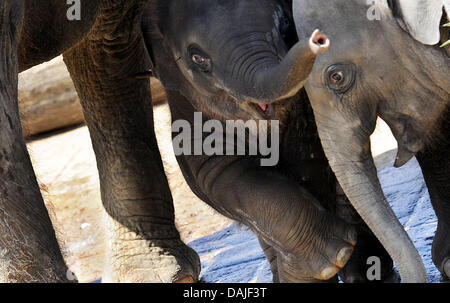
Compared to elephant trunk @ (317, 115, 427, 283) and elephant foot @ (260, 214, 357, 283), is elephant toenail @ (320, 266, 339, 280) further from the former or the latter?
elephant trunk @ (317, 115, 427, 283)

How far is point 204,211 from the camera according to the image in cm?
555

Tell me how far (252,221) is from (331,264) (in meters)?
0.31

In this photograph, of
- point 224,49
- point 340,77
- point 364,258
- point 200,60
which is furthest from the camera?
point 364,258

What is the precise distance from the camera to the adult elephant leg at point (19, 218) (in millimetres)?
3076

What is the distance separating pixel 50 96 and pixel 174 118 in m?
3.30

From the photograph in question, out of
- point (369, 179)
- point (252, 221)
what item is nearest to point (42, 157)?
point (252, 221)

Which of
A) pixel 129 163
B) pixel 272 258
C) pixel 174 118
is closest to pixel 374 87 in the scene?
pixel 174 118

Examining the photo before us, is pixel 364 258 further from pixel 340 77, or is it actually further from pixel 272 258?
pixel 340 77

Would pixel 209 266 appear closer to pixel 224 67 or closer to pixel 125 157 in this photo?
pixel 125 157

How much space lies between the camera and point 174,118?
4246 mm

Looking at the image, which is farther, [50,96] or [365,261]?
[50,96]

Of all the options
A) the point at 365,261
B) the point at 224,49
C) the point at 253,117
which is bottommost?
the point at 365,261

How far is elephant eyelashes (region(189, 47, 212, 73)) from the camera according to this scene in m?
3.82

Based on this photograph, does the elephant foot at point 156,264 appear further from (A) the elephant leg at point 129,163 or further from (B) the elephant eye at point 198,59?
(B) the elephant eye at point 198,59
